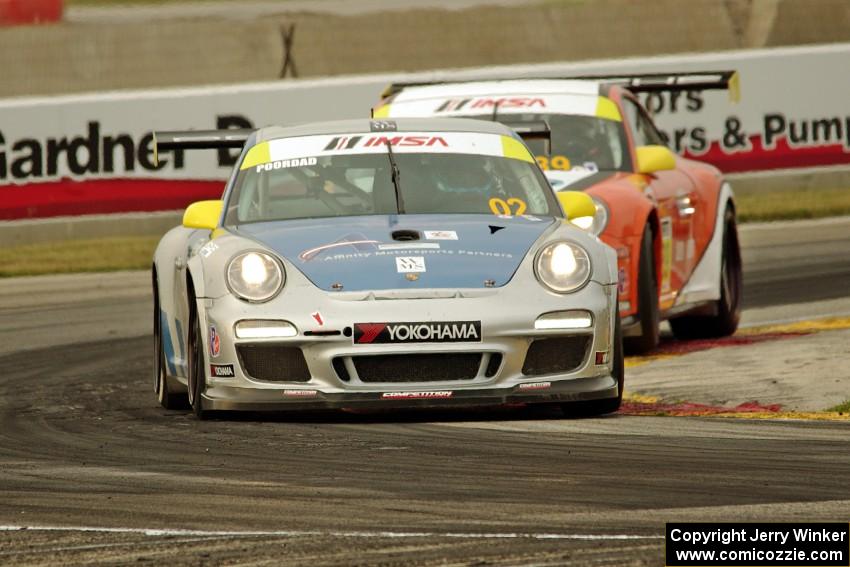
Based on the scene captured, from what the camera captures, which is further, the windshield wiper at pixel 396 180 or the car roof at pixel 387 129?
the car roof at pixel 387 129

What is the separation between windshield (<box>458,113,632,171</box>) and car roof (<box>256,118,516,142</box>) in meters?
1.68

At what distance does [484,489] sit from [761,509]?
0.90m

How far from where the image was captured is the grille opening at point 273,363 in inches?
330

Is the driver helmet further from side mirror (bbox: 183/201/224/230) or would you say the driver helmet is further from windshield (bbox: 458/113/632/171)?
windshield (bbox: 458/113/632/171)

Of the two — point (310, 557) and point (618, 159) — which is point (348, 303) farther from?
point (618, 159)

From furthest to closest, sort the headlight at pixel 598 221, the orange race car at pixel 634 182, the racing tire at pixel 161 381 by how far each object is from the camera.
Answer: the orange race car at pixel 634 182 < the headlight at pixel 598 221 < the racing tire at pixel 161 381

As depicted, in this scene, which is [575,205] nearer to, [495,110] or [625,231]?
[625,231]

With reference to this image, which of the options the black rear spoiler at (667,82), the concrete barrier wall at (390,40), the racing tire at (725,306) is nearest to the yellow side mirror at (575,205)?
the racing tire at (725,306)

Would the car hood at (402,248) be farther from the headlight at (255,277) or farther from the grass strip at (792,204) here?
the grass strip at (792,204)

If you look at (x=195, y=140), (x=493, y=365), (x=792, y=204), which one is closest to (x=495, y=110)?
(x=195, y=140)

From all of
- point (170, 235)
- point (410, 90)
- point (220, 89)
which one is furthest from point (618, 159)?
point (220, 89)

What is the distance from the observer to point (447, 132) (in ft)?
32.8

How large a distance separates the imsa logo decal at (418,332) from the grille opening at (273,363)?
0.85ft

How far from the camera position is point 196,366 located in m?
8.80
